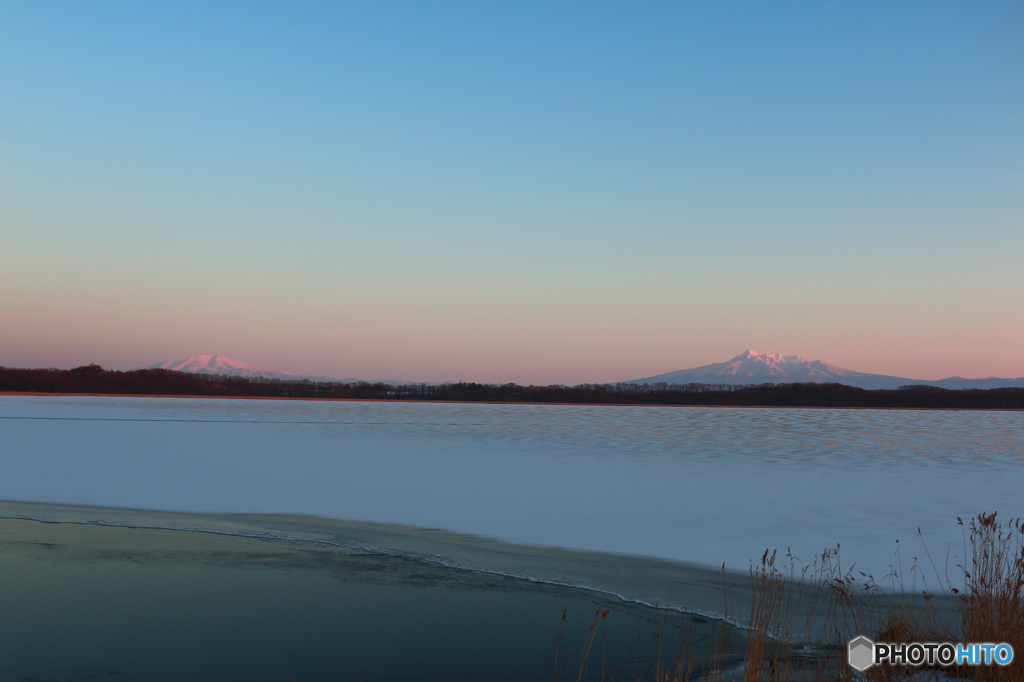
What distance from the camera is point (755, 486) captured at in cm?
1090

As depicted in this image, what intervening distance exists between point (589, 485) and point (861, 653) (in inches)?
292

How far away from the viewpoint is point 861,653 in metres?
3.76

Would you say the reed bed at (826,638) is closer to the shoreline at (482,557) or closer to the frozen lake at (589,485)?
the shoreline at (482,557)

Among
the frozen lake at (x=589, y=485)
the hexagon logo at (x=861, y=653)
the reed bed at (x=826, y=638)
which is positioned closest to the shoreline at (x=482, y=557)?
the reed bed at (x=826, y=638)

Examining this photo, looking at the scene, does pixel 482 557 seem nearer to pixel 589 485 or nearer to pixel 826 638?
pixel 826 638

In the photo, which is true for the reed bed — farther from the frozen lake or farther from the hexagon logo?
the frozen lake

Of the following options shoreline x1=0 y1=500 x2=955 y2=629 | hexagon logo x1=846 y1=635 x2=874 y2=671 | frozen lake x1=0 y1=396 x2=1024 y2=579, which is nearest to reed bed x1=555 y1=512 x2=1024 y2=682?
hexagon logo x1=846 y1=635 x2=874 y2=671

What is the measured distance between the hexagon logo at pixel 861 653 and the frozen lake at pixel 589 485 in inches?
97.0

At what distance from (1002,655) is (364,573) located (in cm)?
459

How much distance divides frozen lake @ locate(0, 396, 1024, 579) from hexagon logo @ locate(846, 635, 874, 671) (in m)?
2.46

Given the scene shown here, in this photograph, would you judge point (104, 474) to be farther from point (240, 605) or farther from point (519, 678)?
point (519, 678)

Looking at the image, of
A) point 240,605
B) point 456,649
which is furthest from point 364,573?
point 456,649

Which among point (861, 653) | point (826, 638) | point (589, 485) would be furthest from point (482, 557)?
point (589, 485)

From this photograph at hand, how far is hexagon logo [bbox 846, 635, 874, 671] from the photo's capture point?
3.57 m
